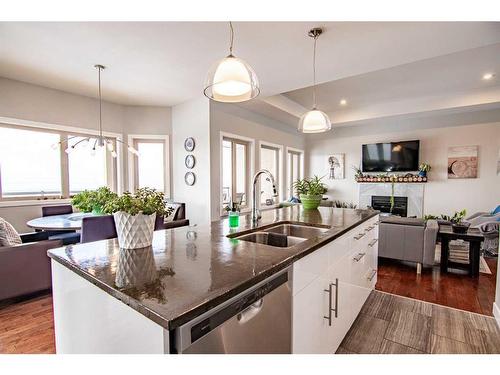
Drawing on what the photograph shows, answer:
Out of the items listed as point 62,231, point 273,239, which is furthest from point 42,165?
point 273,239

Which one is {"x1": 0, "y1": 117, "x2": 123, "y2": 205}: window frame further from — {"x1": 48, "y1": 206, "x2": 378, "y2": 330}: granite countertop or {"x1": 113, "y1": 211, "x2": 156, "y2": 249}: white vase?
{"x1": 113, "y1": 211, "x2": 156, "y2": 249}: white vase

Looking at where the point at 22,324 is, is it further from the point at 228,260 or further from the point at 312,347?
the point at 312,347

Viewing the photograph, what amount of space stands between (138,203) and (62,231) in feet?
11.3

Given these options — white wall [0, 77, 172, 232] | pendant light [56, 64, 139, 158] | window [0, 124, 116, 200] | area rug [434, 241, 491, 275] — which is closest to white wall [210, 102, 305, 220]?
white wall [0, 77, 172, 232]

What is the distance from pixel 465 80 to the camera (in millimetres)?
4426

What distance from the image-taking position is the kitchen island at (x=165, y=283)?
0.71 m

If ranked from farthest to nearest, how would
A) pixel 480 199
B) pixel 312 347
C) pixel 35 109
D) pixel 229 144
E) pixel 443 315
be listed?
1. pixel 480 199
2. pixel 229 144
3. pixel 35 109
4. pixel 443 315
5. pixel 312 347

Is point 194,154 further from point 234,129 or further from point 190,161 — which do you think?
point 234,129

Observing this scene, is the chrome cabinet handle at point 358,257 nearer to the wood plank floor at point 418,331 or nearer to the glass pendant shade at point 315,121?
the wood plank floor at point 418,331

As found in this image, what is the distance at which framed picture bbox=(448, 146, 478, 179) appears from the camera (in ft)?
18.1

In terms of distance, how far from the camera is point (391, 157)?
20.8ft
